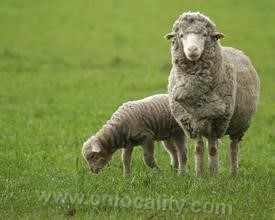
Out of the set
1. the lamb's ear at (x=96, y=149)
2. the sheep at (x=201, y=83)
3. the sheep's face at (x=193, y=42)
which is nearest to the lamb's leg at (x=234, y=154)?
the sheep at (x=201, y=83)

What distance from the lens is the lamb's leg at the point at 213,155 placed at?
9805 millimetres

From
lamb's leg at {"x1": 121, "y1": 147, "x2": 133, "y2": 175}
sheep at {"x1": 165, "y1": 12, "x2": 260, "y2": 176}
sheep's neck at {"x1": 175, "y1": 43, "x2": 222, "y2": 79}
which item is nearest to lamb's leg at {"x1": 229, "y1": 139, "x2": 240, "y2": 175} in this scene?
sheep at {"x1": 165, "y1": 12, "x2": 260, "y2": 176}

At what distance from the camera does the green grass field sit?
8.43m

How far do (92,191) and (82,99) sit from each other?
9593mm

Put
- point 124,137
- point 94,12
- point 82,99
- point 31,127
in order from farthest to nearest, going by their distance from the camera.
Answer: point 94,12 → point 82,99 → point 31,127 → point 124,137

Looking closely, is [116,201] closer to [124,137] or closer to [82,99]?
[124,137]

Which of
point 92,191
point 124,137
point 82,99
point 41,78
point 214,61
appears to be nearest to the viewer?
point 92,191

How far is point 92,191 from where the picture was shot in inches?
348

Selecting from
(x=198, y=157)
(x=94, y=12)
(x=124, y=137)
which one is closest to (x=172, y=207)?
(x=198, y=157)

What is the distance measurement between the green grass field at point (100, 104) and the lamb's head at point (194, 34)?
1.53 metres

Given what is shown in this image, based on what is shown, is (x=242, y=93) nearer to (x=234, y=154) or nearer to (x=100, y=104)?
(x=234, y=154)

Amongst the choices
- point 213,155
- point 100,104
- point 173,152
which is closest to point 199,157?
point 213,155

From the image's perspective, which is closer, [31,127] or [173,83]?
[173,83]

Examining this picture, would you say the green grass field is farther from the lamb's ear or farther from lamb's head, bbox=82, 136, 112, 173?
the lamb's ear
